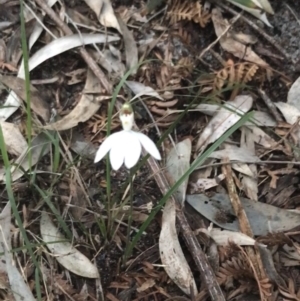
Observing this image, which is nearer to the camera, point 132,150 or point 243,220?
point 132,150

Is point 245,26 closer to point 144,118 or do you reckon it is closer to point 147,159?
point 144,118

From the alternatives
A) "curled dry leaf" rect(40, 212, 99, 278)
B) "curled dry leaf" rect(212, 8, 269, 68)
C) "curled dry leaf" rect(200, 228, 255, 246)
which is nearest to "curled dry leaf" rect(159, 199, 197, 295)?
"curled dry leaf" rect(200, 228, 255, 246)

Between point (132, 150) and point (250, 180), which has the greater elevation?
point (132, 150)

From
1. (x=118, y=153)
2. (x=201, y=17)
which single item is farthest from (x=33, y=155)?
(x=201, y=17)

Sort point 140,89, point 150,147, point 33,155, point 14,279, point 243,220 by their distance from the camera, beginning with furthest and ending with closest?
point 140,89, point 33,155, point 243,220, point 14,279, point 150,147

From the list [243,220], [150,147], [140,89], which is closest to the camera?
[150,147]

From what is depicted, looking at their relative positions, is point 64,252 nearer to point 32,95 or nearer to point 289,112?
point 32,95

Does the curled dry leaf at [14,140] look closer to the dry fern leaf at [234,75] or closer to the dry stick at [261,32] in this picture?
the dry fern leaf at [234,75]

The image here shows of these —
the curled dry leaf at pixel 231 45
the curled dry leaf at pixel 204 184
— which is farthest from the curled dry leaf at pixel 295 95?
the curled dry leaf at pixel 204 184
